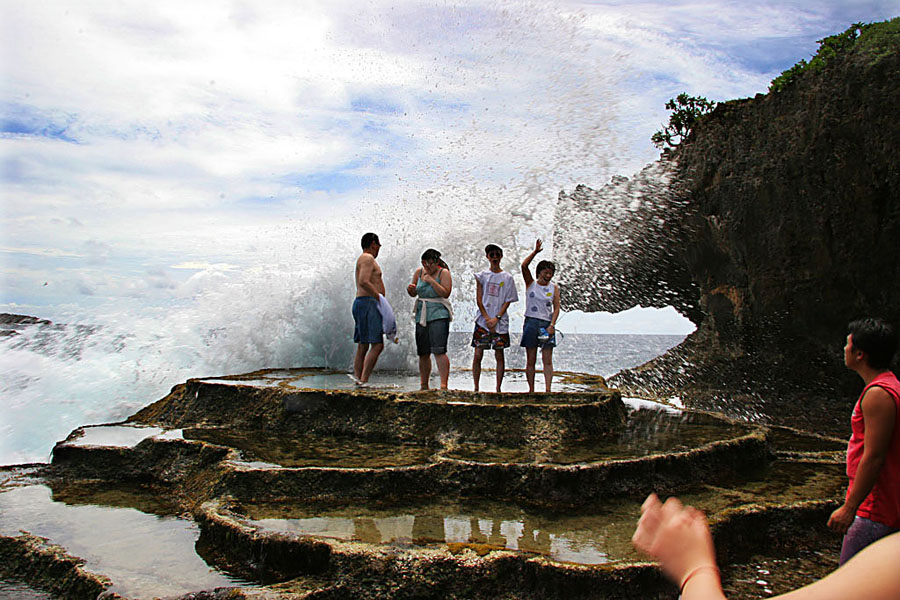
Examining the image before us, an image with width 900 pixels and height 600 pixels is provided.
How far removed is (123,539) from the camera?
16.6ft

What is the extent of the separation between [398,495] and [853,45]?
32.9 feet

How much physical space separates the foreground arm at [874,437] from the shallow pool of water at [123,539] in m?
3.59

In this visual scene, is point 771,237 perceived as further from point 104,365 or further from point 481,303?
point 104,365

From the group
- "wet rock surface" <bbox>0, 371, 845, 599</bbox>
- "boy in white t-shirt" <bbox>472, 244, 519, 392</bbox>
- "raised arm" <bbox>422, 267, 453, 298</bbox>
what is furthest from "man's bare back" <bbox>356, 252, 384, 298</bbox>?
"wet rock surface" <bbox>0, 371, 845, 599</bbox>

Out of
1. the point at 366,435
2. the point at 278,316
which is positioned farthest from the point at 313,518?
the point at 278,316

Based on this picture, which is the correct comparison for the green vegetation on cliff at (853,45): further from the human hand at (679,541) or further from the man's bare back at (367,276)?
the human hand at (679,541)

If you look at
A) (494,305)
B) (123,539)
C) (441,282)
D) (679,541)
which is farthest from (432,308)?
(679,541)

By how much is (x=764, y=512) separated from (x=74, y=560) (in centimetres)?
497

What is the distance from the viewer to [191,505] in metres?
5.81

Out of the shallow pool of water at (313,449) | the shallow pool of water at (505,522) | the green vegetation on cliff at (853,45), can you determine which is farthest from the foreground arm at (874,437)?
the green vegetation on cliff at (853,45)

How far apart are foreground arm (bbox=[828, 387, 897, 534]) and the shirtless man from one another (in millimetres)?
6058

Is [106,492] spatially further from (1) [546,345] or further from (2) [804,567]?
(2) [804,567]

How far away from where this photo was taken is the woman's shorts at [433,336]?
8477 millimetres

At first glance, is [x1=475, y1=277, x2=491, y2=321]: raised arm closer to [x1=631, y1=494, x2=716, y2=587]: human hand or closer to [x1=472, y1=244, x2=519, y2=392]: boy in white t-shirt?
[x1=472, y1=244, x2=519, y2=392]: boy in white t-shirt
